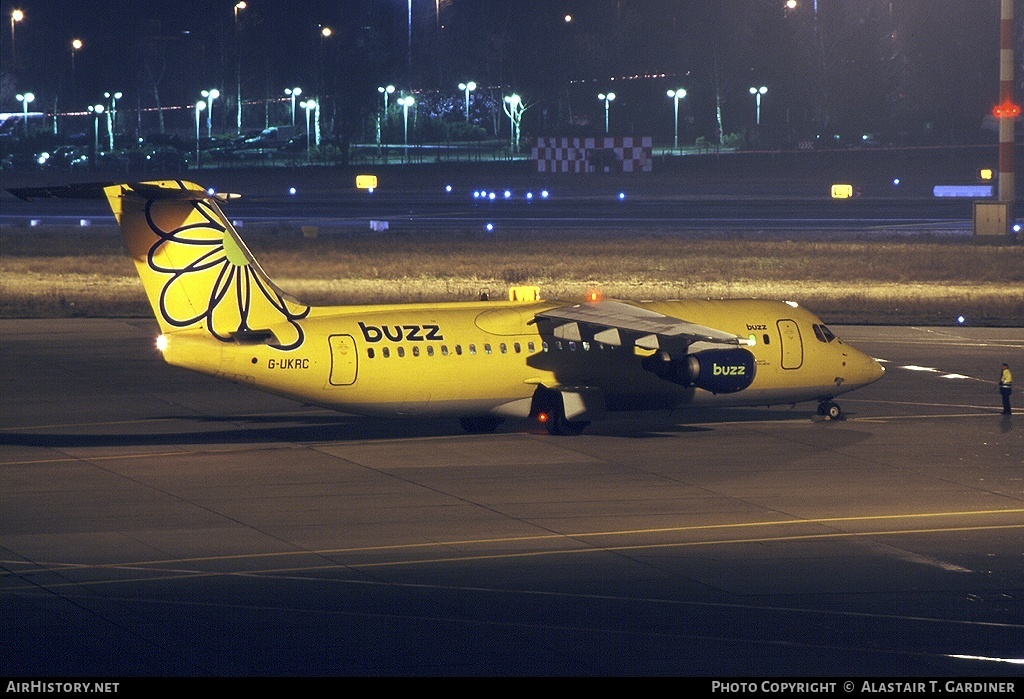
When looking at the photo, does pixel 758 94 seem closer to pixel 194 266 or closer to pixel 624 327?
pixel 624 327

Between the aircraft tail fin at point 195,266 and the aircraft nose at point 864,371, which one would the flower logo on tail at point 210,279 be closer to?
the aircraft tail fin at point 195,266

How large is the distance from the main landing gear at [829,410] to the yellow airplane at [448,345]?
6 cm

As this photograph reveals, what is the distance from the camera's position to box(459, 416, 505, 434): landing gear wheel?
35.3 meters

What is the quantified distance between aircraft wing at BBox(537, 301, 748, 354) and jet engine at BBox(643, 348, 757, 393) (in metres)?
0.46

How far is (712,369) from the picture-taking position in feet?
112

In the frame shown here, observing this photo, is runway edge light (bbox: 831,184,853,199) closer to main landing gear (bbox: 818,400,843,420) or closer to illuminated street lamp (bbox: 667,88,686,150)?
illuminated street lamp (bbox: 667,88,686,150)

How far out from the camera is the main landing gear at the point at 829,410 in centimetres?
3756

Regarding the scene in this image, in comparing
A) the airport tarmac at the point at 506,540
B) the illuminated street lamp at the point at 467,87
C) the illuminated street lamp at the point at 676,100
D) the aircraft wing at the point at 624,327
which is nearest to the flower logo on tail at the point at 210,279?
the airport tarmac at the point at 506,540

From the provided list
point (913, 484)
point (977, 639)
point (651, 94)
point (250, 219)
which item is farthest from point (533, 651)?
point (651, 94)

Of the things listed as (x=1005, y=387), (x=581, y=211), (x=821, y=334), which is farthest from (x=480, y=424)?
(x=581, y=211)

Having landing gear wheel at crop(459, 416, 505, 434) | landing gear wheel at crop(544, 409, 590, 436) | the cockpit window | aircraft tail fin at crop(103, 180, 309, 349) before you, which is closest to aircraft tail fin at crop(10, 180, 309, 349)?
aircraft tail fin at crop(103, 180, 309, 349)

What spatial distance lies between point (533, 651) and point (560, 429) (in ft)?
53.7

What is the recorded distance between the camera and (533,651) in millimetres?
18406

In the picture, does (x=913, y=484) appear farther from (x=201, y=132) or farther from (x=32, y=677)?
(x=201, y=132)
